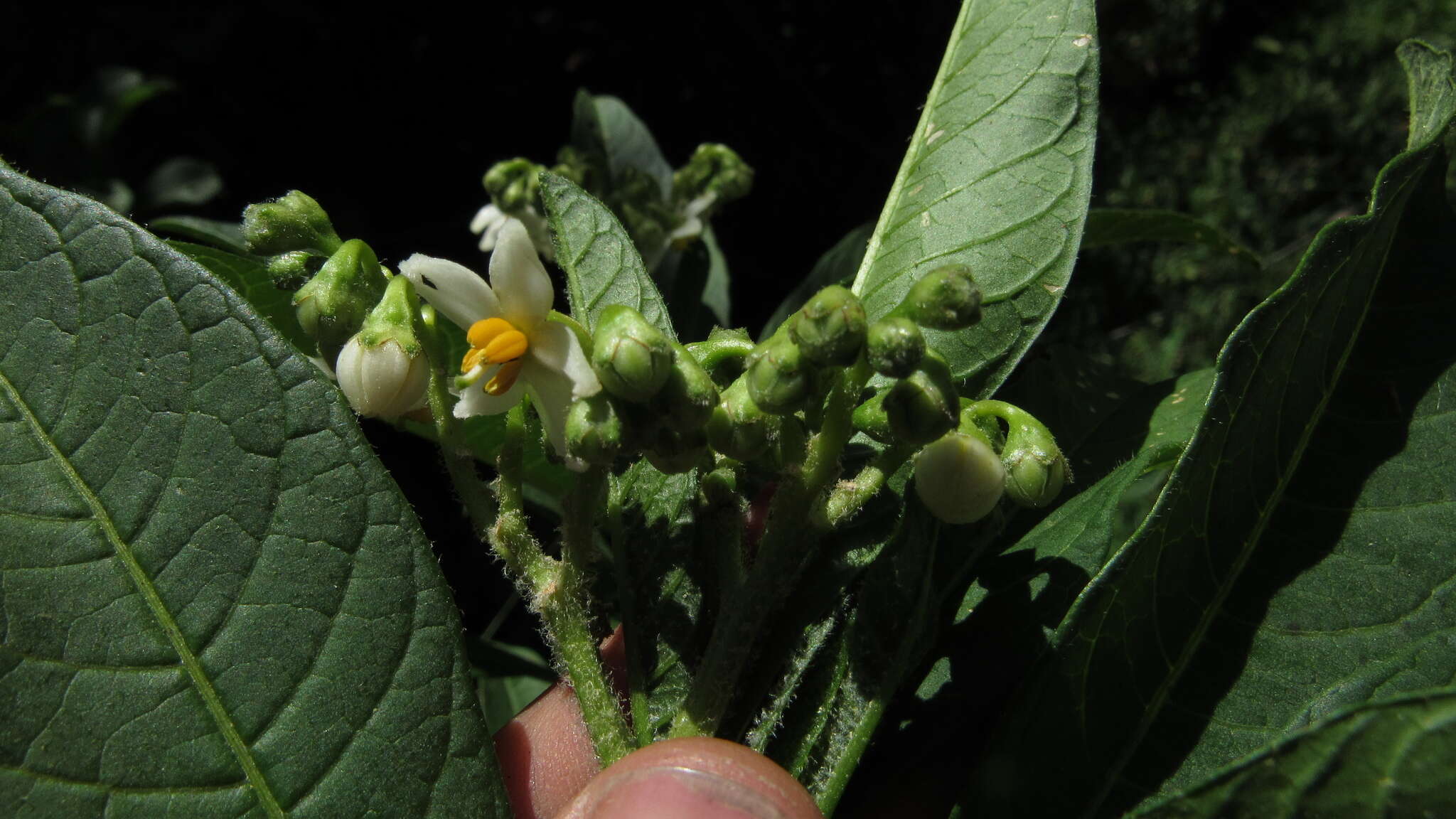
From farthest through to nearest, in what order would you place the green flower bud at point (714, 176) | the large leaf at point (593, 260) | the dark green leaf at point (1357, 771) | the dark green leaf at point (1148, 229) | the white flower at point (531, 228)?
the green flower bud at point (714, 176) → the white flower at point (531, 228) → the dark green leaf at point (1148, 229) → the large leaf at point (593, 260) → the dark green leaf at point (1357, 771)

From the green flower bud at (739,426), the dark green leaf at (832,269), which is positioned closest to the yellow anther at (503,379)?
the green flower bud at (739,426)

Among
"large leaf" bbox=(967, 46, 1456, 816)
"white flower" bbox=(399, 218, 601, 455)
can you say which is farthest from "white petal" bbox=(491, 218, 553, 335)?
"large leaf" bbox=(967, 46, 1456, 816)

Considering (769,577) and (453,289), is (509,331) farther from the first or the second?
(769,577)

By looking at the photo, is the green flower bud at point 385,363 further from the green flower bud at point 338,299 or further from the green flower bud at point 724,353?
the green flower bud at point 724,353

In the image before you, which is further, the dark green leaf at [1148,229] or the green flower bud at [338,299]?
the dark green leaf at [1148,229]

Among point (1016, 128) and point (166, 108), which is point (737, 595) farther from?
point (166, 108)

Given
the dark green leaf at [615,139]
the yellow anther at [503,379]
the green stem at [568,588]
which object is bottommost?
the green stem at [568,588]
